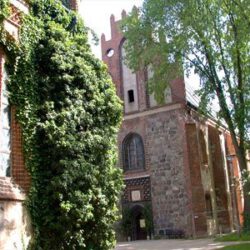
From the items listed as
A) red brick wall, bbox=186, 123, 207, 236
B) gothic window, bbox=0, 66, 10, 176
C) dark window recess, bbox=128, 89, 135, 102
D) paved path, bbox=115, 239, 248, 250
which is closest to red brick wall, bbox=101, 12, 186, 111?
dark window recess, bbox=128, 89, 135, 102

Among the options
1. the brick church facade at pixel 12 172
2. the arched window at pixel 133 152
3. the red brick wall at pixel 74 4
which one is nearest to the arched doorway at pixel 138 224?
the arched window at pixel 133 152

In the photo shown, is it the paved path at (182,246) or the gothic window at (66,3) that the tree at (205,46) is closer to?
the paved path at (182,246)

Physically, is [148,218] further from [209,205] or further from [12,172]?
[12,172]

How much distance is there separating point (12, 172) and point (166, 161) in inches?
722

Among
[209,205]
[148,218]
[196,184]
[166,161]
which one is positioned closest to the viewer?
[196,184]

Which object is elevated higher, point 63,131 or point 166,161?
point 166,161

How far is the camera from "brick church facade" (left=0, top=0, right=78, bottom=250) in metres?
7.70

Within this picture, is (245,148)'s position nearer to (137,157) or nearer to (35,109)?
A: (137,157)

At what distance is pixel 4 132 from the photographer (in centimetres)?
850

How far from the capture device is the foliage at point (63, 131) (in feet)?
28.3

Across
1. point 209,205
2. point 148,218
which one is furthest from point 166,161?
point 209,205

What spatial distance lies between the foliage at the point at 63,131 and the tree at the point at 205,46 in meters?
12.3

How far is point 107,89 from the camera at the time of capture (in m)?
11.2

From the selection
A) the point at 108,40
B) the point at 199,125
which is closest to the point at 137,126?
the point at 199,125
